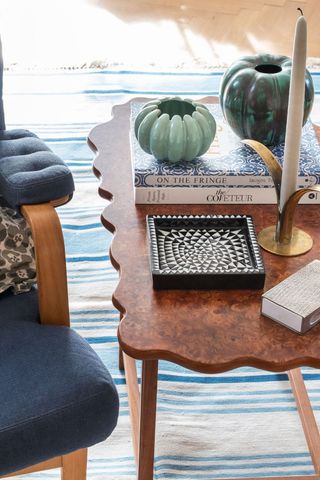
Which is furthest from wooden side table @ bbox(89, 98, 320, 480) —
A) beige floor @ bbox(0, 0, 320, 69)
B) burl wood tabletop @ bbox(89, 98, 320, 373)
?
beige floor @ bbox(0, 0, 320, 69)

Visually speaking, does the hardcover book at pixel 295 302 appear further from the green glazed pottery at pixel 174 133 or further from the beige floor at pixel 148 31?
the beige floor at pixel 148 31

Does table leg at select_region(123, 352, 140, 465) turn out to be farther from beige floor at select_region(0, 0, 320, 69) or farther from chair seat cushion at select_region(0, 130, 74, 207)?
beige floor at select_region(0, 0, 320, 69)

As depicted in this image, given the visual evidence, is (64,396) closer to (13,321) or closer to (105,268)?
(13,321)

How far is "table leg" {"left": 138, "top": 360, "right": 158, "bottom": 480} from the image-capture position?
1300mm

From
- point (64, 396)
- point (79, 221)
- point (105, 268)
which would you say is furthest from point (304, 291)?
point (79, 221)

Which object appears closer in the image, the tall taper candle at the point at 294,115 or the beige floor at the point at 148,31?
the tall taper candle at the point at 294,115

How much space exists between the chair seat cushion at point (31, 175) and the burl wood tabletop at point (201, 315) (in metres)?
0.10

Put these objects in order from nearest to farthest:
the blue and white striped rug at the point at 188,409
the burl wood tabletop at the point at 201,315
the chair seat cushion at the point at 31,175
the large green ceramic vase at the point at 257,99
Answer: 1. the burl wood tabletop at the point at 201,315
2. the chair seat cushion at the point at 31,175
3. the large green ceramic vase at the point at 257,99
4. the blue and white striped rug at the point at 188,409

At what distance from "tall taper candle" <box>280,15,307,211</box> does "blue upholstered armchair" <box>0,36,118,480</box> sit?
38cm

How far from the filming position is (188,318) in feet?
3.91

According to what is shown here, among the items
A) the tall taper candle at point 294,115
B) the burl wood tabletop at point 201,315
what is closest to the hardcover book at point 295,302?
the burl wood tabletop at point 201,315

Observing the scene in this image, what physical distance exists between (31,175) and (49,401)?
16.2 inches

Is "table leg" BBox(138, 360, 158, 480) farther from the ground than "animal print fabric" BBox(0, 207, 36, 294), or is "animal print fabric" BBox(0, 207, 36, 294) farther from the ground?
"animal print fabric" BBox(0, 207, 36, 294)

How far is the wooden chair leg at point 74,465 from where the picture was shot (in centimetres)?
132
